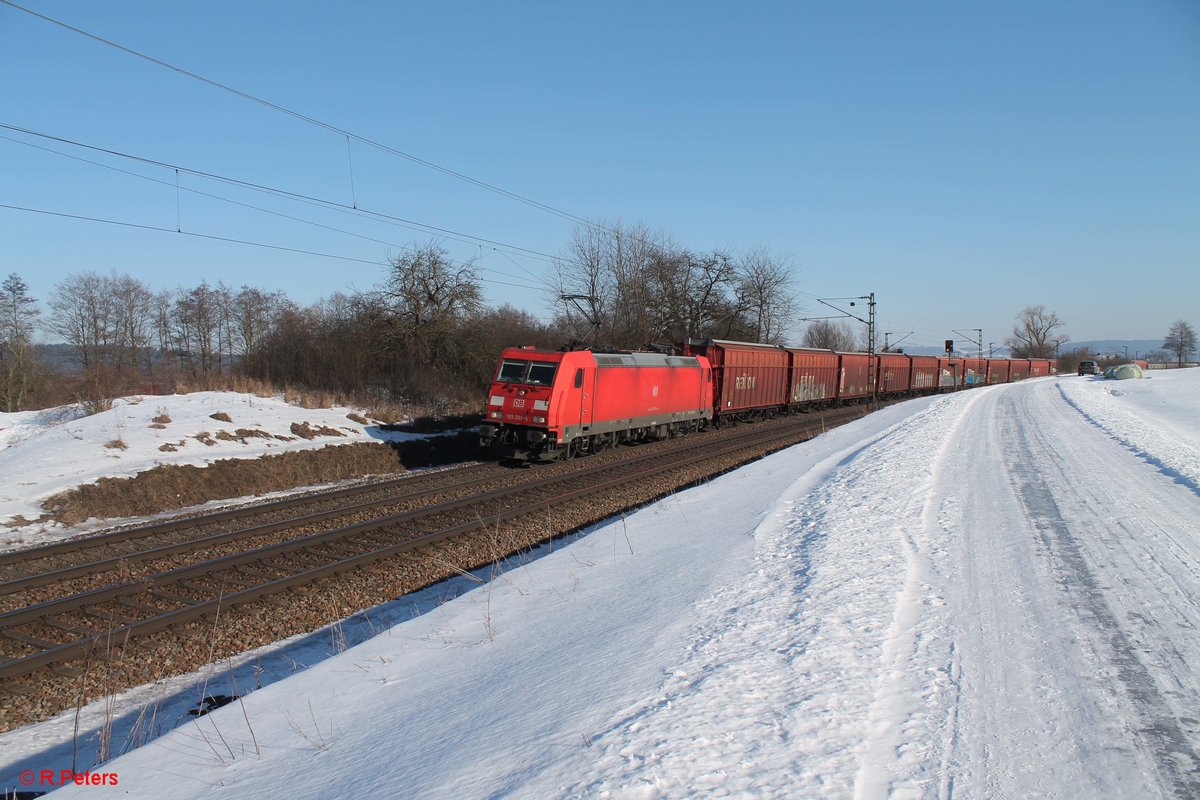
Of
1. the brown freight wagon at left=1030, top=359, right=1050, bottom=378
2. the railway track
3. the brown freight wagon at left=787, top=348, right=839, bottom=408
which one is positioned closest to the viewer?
the railway track

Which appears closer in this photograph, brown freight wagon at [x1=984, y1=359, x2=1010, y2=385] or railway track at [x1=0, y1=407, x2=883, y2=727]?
railway track at [x1=0, y1=407, x2=883, y2=727]

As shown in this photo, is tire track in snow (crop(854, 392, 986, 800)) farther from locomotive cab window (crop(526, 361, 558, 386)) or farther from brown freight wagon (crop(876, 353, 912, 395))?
brown freight wagon (crop(876, 353, 912, 395))

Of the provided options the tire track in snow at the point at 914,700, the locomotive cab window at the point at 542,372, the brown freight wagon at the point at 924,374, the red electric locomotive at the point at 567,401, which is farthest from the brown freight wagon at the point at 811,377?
the tire track in snow at the point at 914,700

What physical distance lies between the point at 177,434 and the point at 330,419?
518cm

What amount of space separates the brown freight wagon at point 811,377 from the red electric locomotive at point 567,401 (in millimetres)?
12404

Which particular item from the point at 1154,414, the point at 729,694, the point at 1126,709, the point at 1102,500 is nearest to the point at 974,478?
the point at 1102,500

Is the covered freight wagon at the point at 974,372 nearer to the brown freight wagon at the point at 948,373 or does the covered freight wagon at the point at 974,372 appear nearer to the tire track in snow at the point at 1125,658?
the brown freight wagon at the point at 948,373

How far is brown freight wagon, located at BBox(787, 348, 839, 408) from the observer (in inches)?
1287

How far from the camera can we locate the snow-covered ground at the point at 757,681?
3338mm

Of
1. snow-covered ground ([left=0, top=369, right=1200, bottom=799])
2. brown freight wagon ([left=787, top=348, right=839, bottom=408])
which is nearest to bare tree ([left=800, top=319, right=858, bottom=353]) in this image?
brown freight wagon ([left=787, top=348, right=839, bottom=408])

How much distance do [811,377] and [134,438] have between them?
28.0 metres

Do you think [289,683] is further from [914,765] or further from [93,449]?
[93,449]

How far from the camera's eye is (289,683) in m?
5.39

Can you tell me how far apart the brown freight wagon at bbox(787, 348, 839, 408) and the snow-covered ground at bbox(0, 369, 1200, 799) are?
23870 millimetres
